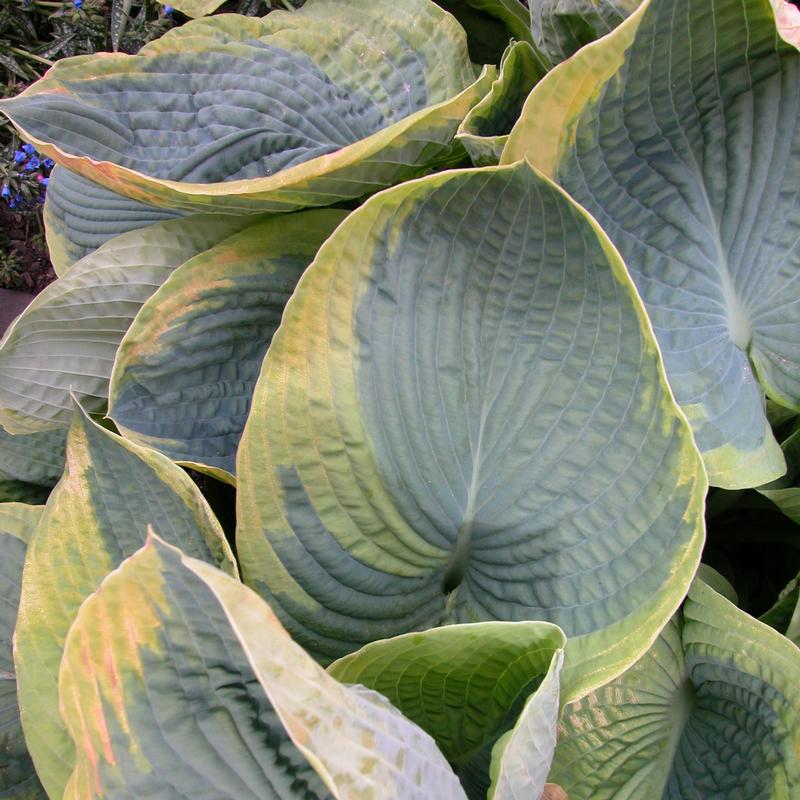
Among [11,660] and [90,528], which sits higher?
[90,528]

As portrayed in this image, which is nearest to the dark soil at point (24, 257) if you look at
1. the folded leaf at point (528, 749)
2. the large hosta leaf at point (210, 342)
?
the large hosta leaf at point (210, 342)

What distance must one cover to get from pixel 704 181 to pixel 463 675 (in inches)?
15.2

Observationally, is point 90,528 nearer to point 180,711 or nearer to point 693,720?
point 180,711

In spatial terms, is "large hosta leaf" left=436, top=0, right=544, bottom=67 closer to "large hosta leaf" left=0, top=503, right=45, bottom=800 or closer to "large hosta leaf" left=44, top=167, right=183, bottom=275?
"large hosta leaf" left=44, top=167, right=183, bottom=275

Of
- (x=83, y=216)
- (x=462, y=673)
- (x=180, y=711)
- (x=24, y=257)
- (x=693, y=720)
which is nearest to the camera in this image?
(x=180, y=711)

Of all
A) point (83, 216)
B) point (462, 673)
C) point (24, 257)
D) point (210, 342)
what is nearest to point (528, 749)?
point (462, 673)

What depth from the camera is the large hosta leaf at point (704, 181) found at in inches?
20.6

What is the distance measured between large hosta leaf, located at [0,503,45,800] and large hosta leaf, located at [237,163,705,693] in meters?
0.23

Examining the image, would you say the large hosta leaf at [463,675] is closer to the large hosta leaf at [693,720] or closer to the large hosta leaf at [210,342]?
the large hosta leaf at [693,720]

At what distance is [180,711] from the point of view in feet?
1.28

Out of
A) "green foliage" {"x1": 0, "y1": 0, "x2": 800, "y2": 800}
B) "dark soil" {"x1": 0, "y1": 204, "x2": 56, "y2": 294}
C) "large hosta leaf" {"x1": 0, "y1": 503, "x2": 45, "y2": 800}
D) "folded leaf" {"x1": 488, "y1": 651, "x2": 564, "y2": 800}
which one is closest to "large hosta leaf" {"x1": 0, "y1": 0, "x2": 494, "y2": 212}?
"green foliage" {"x1": 0, "y1": 0, "x2": 800, "y2": 800}

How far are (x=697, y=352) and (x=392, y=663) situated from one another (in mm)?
327

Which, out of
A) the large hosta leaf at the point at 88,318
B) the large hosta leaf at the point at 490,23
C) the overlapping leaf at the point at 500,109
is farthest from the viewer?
the large hosta leaf at the point at 490,23

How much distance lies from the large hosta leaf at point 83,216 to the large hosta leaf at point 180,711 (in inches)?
19.6
